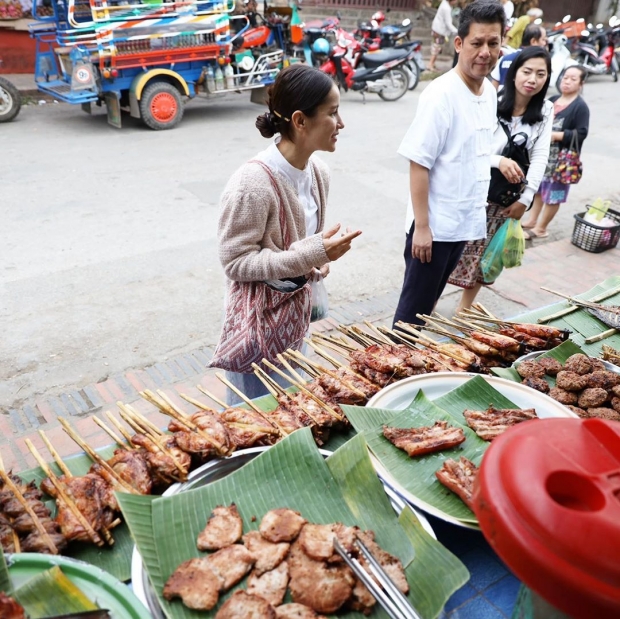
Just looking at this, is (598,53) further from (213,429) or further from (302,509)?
(302,509)

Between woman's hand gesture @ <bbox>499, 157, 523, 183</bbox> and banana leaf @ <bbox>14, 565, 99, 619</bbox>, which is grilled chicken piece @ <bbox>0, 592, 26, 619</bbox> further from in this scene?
woman's hand gesture @ <bbox>499, 157, 523, 183</bbox>

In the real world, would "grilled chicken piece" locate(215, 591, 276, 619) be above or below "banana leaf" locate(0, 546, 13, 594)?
below

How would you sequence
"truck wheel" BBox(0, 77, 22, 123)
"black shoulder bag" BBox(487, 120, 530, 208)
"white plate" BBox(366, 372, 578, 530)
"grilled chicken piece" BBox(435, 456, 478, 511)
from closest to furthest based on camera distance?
"grilled chicken piece" BBox(435, 456, 478, 511)
"white plate" BBox(366, 372, 578, 530)
"black shoulder bag" BBox(487, 120, 530, 208)
"truck wheel" BBox(0, 77, 22, 123)

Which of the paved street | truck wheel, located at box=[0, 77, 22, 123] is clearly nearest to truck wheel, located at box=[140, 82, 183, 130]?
the paved street

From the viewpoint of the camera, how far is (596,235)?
6.61 m

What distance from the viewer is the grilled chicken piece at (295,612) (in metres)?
1.35

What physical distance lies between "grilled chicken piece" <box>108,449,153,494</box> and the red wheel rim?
970 centimetres

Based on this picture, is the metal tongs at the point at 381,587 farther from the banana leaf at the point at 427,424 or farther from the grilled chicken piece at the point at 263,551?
the banana leaf at the point at 427,424

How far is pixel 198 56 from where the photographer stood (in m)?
10.5

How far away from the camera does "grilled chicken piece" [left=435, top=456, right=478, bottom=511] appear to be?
1668 millimetres

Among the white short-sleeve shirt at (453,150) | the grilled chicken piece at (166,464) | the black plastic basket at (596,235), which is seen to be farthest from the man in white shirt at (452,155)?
the black plastic basket at (596,235)

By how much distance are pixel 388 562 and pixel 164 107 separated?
10468 mm

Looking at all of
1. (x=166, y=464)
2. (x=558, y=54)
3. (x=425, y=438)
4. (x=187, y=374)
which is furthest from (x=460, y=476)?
(x=558, y=54)

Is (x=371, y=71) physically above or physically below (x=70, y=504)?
above
